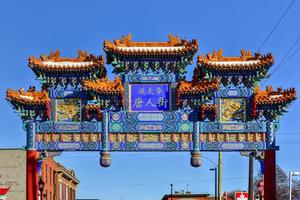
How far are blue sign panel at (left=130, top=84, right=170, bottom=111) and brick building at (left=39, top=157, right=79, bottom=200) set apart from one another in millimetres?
29096

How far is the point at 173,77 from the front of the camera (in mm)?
24656

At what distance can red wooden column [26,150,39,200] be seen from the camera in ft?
80.5

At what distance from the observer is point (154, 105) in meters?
24.6

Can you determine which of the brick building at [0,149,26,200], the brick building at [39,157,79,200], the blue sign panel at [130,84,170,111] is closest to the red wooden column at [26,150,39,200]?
the blue sign panel at [130,84,170,111]

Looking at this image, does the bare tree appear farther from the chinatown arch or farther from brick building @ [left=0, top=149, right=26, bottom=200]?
the chinatown arch

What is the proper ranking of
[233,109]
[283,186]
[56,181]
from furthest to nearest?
[283,186]
[56,181]
[233,109]

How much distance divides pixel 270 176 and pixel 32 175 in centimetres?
925

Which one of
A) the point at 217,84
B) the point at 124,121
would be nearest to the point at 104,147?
the point at 124,121

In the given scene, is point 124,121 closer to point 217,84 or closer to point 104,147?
point 104,147

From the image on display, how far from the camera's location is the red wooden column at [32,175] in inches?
966

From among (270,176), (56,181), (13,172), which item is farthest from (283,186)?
(270,176)

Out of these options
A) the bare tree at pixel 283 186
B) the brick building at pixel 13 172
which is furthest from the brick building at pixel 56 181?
the bare tree at pixel 283 186

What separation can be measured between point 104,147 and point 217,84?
16.4 feet

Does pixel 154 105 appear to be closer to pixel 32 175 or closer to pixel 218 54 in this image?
pixel 218 54
